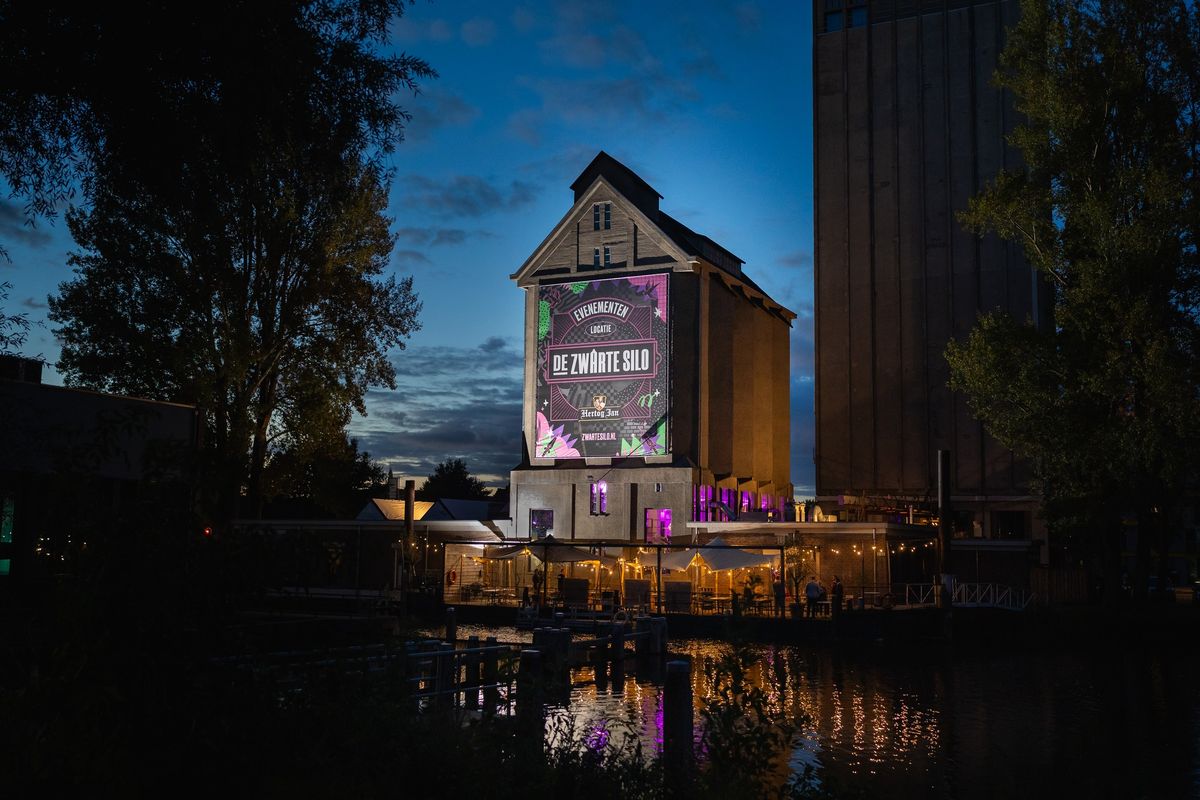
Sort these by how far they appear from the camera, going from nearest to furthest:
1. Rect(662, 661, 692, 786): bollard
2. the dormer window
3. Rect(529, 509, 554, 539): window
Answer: Rect(662, 661, 692, 786): bollard, Rect(529, 509, 554, 539): window, the dormer window

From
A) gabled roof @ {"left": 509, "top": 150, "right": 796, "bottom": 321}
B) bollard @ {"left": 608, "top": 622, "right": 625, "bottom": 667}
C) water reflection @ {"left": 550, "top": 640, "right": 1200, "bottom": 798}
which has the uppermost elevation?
gabled roof @ {"left": 509, "top": 150, "right": 796, "bottom": 321}

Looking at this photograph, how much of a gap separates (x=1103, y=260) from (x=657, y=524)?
2739cm

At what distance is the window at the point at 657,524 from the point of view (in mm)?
53125

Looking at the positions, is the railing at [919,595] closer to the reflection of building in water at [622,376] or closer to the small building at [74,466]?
the reflection of building in water at [622,376]

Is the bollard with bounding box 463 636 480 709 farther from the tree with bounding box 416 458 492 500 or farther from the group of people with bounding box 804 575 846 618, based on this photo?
the tree with bounding box 416 458 492 500

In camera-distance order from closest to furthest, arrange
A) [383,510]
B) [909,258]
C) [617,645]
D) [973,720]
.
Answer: [973,720] → [617,645] → [909,258] → [383,510]

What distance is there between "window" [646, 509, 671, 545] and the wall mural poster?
291 centimetres

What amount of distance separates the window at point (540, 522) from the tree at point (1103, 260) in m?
26.3

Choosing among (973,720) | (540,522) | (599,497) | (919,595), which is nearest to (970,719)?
(973,720)

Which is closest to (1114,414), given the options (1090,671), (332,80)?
(1090,671)

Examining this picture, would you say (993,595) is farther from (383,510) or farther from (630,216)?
(383,510)

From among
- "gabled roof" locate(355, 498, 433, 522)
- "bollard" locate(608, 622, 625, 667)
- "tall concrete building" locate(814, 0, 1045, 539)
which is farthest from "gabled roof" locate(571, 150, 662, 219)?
"bollard" locate(608, 622, 625, 667)

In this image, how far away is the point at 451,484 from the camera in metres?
118

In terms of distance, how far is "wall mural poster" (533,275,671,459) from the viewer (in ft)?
178
